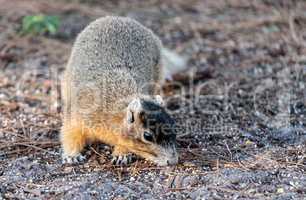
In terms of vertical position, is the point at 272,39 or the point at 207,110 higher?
the point at 272,39

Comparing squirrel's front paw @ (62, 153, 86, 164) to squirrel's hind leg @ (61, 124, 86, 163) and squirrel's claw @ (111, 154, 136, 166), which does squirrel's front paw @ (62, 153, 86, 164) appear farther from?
squirrel's claw @ (111, 154, 136, 166)

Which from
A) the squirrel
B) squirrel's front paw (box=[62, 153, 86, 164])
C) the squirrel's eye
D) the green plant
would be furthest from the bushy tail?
the squirrel's eye

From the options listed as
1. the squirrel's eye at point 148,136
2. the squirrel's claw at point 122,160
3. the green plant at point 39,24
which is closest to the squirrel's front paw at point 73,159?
the squirrel's claw at point 122,160

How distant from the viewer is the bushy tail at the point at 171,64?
21.4ft

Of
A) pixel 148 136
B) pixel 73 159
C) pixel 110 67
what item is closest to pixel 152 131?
pixel 148 136

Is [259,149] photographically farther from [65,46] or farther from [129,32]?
[65,46]

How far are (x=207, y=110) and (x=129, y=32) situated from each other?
106 cm

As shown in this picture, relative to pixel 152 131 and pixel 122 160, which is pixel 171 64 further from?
pixel 152 131

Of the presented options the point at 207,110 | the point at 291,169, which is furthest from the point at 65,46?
the point at 291,169

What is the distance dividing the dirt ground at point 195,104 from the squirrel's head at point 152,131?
0.15 metres

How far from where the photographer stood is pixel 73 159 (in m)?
4.70

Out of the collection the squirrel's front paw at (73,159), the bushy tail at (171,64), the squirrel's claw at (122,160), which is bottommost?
the squirrel's front paw at (73,159)

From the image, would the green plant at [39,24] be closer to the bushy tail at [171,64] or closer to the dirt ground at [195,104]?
the dirt ground at [195,104]

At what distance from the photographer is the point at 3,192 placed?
4.15 meters
